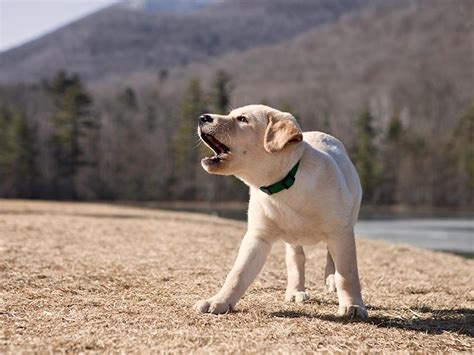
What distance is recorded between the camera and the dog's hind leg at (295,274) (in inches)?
215

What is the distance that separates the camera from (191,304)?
5.07 m

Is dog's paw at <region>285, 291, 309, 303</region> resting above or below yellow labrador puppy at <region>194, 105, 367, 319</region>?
below

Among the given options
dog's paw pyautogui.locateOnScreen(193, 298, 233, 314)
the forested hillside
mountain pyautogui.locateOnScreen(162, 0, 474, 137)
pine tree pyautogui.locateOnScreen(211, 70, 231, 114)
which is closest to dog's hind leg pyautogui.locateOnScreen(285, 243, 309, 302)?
dog's paw pyautogui.locateOnScreen(193, 298, 233, 314)

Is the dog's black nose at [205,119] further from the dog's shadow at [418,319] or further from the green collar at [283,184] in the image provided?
the dog's shadow at [418,319]

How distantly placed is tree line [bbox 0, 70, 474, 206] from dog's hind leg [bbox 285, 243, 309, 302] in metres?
42.5

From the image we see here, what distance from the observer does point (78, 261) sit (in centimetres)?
747

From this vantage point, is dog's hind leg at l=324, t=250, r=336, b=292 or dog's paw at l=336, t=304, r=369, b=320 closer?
dog's paw at l=336, t=304, r=369, b=320

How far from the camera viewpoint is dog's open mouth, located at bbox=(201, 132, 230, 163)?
14.9ft

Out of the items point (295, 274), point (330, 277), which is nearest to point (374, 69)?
point (330, 277)

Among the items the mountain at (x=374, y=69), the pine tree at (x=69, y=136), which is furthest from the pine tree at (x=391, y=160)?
the pine tree at (x=69, y=136)

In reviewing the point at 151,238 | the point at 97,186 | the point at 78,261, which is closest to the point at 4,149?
the point at 97,186

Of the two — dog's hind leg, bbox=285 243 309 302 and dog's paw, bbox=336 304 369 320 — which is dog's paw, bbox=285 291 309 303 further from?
dog's paw, bbox=336 304 369 320

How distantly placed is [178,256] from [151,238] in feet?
8.73

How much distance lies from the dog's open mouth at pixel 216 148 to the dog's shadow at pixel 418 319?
1217 mm
